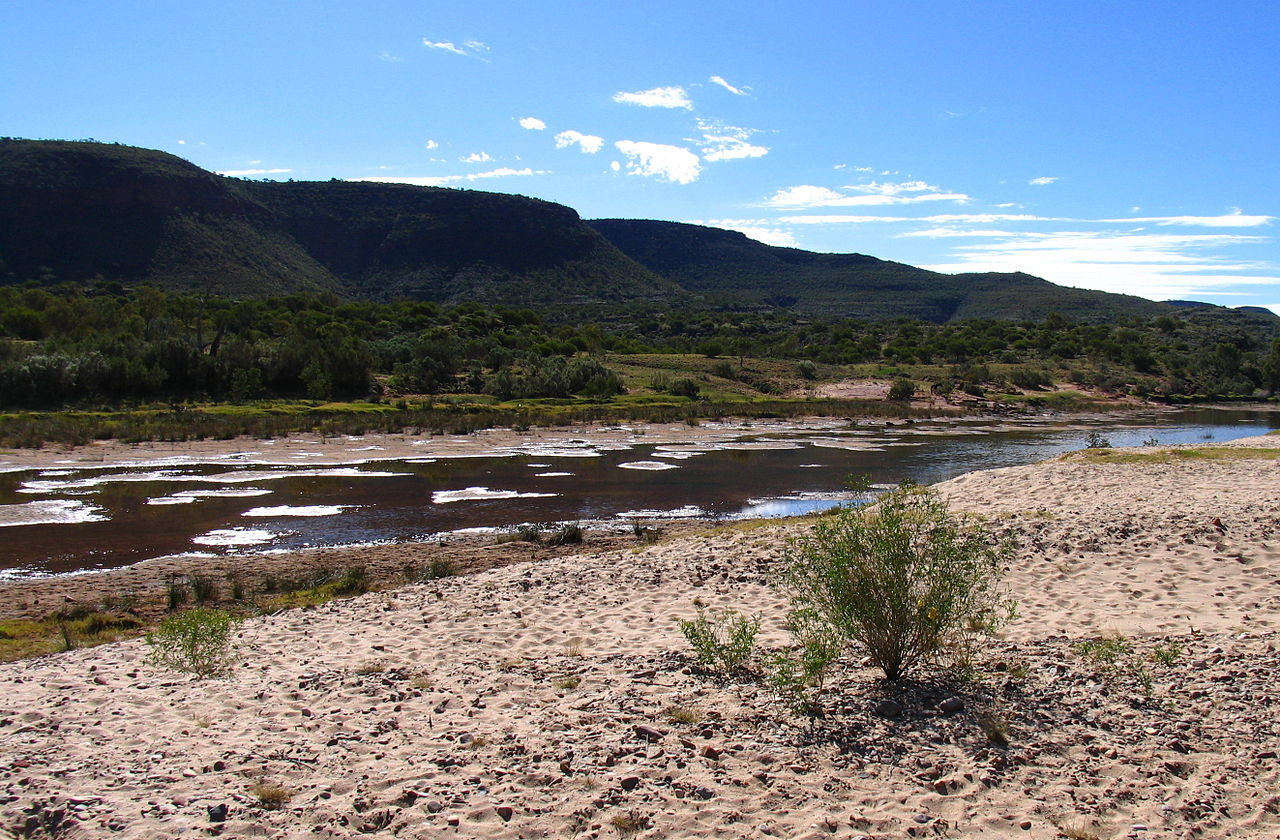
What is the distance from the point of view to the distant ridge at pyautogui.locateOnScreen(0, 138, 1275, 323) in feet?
281

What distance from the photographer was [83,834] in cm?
482

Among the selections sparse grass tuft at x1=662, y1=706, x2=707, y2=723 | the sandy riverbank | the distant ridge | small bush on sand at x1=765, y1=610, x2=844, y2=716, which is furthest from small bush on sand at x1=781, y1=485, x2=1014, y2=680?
the distant ridge

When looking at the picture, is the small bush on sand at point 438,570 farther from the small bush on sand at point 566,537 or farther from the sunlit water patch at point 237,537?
the sunlit water patch at point 237,537

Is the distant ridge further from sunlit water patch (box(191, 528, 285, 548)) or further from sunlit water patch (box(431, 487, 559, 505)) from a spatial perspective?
sunlit water patch (box(191, 528, 285, 548))

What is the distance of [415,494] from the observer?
73.8 feet

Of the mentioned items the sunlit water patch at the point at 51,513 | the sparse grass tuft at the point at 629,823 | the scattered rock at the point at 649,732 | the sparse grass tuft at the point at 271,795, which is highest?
the scattered rock at the point at 649,732

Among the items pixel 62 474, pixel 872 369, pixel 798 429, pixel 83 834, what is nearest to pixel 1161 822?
pixel 83 834

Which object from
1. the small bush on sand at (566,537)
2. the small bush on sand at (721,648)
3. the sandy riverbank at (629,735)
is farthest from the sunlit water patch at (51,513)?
the small bush on sand at (721,648)

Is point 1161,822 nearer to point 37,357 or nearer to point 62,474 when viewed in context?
point 62,474

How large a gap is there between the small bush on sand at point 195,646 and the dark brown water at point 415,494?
7773 mm

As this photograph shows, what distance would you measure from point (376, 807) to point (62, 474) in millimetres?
24211

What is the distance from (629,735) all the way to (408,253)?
11011cm

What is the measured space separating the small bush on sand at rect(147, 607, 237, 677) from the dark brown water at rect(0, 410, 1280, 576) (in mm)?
7773

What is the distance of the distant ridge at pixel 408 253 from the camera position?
281 ft
